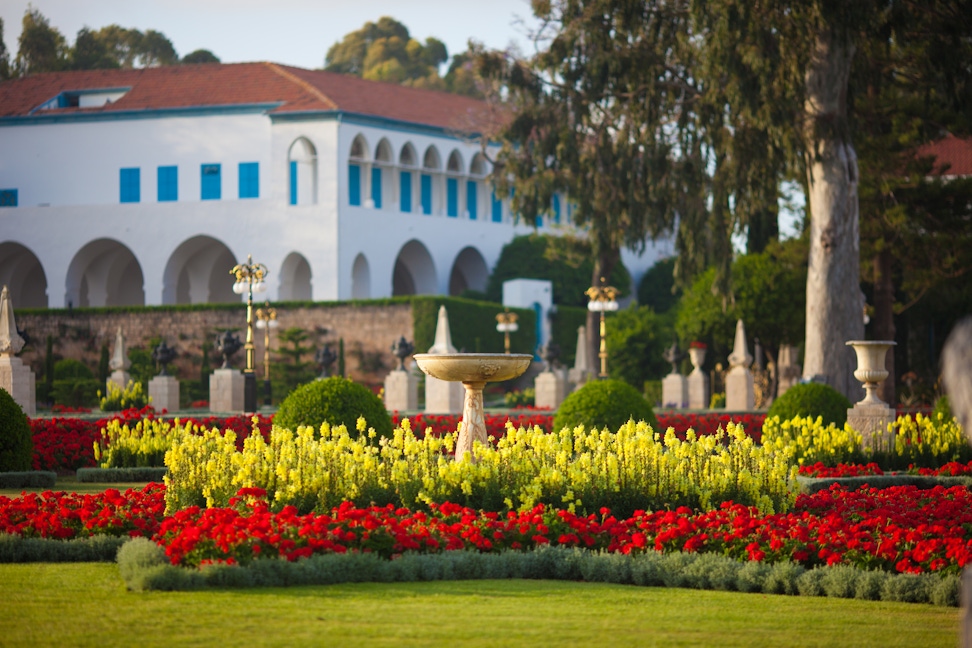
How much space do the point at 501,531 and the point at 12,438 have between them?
7.06m

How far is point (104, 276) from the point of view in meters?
43.8

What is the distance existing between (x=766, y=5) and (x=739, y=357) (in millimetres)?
9269

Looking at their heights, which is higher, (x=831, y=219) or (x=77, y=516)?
(x=831, y=219)

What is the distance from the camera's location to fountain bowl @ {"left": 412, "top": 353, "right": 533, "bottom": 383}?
1171 cm

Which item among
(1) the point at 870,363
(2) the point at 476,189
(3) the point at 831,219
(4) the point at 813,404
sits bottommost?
(4) the point at 813,404

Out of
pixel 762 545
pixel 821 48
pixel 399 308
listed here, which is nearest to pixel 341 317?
pixel 399 308

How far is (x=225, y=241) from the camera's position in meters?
40.3

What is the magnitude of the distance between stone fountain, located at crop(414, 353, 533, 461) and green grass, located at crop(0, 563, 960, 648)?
3.55 meters

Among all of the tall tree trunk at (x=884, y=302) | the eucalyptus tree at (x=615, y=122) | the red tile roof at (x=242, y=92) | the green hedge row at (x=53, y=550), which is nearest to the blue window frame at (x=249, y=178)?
the red tile roof at (x=242, y=92)

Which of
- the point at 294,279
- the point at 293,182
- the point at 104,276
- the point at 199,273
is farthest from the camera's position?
the point at 104,276

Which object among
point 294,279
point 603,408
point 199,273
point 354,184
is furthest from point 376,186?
point 603,408

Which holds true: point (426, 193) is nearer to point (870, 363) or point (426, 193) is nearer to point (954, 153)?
point (954, 153)

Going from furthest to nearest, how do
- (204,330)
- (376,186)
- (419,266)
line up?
(419,266) → (376,186) → (204,330)

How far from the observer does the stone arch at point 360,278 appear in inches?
1626
